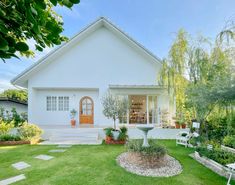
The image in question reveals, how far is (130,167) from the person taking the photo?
20.7 feet

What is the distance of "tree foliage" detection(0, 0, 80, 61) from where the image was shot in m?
1.11

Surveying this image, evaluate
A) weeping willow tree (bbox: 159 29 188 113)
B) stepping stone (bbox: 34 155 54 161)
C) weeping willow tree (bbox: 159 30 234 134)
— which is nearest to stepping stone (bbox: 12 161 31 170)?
stepping stone (bbox: 34 155 54 161)

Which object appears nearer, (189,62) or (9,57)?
(9,57)

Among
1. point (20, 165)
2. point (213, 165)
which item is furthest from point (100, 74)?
point (213, 165)

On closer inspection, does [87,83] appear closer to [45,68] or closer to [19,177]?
[45,68]

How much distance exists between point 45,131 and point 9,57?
11.9 m

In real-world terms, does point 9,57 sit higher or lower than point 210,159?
higher

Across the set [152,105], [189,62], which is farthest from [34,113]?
[189,62]

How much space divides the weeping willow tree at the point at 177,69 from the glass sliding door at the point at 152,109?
9.59 feet

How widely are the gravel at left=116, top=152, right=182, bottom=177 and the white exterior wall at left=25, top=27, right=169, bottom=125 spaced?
6.97m

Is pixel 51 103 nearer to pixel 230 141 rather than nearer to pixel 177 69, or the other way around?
pixel 177 69

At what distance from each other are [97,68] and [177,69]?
6.54m

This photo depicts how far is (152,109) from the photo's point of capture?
14.1 m

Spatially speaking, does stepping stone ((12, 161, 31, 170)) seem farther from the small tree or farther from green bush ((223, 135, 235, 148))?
green bush ((223, 135, 235, 148))
